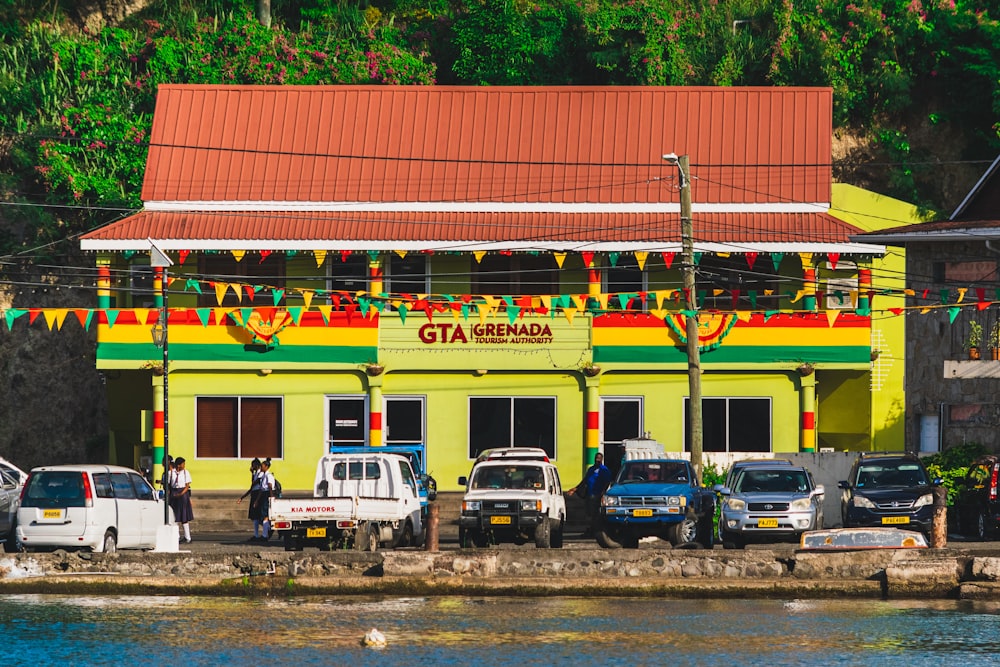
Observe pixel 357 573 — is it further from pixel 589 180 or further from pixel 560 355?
pixel 589 180

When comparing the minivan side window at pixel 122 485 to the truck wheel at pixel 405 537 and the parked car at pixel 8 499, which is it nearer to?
the parked car at pixel 8 499

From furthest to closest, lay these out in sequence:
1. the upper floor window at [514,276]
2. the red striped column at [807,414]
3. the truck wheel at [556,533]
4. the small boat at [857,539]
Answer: the upper floor window at [514,276] < the red striped column at [807,414] < the truck wheel at [556,533] < the small boat at [857,539]

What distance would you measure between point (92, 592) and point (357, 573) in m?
4.13

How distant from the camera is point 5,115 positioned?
54781 mm

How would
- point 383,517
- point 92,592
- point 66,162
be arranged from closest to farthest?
point 92,592 → point 383,517 → point 66,162

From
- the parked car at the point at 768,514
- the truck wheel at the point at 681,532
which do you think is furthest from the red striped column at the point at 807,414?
the truck wheel at the point at 681,532

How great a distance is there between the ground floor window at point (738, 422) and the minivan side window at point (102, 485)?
1709 centimetres

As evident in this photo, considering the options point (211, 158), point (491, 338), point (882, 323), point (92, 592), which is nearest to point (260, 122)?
point (211, 158)

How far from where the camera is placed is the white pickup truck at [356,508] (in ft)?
92.0

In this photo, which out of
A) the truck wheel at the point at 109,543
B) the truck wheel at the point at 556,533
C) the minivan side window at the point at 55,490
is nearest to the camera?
the minivan side window at the point at 55,490

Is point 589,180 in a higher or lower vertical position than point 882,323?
higher

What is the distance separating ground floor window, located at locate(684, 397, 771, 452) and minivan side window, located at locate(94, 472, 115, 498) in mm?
17088

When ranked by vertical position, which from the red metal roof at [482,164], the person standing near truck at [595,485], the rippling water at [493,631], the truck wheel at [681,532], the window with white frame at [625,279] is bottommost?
the rippling water at [493,631]

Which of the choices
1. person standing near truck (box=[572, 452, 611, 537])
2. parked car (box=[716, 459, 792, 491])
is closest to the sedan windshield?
parked car (box=[716, 459, 792, 491])
